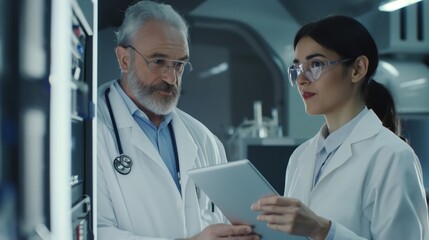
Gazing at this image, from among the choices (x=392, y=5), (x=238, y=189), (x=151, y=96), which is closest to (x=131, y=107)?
(x=151, y=96)

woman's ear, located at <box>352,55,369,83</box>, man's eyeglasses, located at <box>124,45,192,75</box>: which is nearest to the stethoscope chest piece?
man's eyeglasses, located at <box>124,45,192,75</box>

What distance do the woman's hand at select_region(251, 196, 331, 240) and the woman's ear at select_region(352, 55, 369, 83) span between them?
337mm

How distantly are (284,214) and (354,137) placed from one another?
29 cm

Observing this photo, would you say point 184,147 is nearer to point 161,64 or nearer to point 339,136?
point 161,64

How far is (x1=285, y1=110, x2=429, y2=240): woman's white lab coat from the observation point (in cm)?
84

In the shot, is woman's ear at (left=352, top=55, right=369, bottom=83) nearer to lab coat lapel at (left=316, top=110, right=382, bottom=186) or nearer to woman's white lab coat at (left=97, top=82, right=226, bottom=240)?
lab coat lapel at (left=316, top=110, right=382, bottom=186)

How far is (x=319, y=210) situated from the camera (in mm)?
948

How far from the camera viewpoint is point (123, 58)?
Result: 111 cm

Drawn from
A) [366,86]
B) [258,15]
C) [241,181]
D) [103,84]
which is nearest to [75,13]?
[241,181]

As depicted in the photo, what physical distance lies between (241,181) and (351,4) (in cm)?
209

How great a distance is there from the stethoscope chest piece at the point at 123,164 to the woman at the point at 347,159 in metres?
0.32

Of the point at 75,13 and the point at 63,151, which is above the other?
the point at 75,13

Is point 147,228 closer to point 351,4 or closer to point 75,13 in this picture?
point 75,13

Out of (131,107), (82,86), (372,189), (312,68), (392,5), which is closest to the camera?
(82,86)
